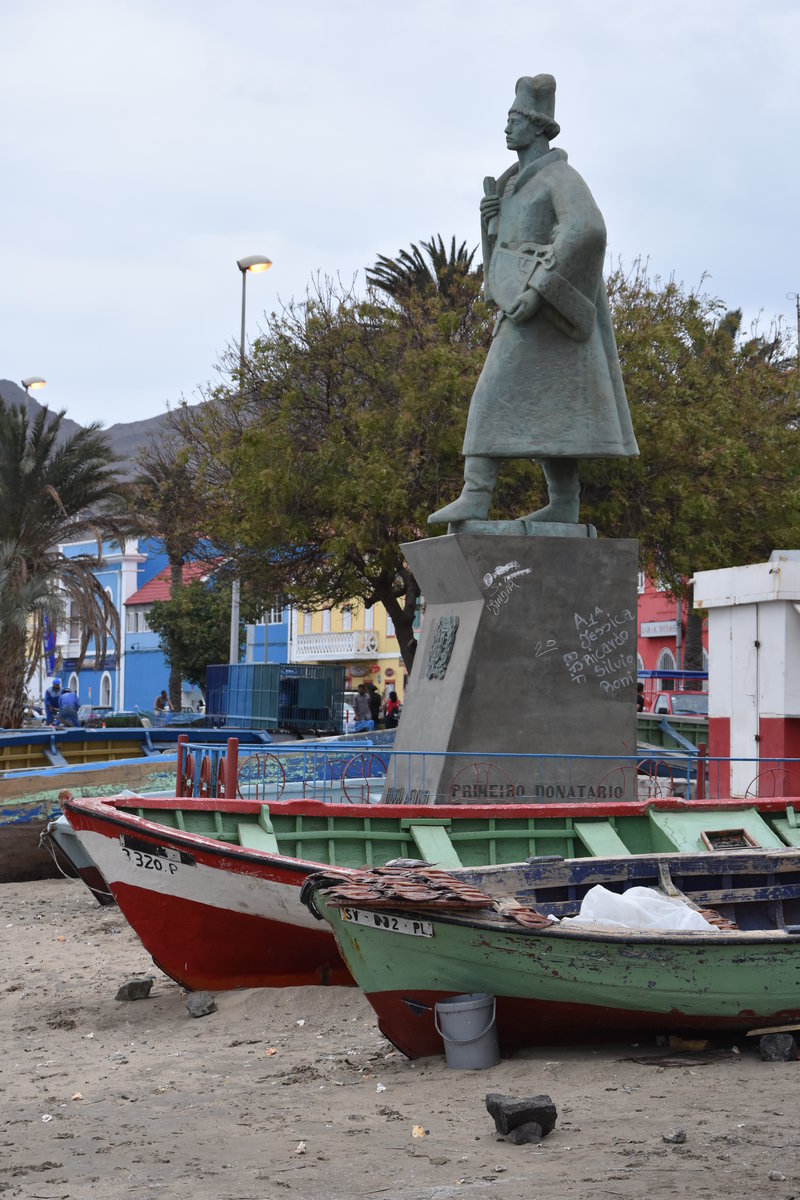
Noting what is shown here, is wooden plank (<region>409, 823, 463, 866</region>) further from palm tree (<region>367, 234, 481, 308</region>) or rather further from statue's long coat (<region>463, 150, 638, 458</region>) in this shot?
palm tree (<region>367, 234, 481, 308</region>)

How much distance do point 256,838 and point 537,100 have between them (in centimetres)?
650

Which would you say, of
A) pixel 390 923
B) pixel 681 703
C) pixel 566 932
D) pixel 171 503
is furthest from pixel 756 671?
pixel 171 503

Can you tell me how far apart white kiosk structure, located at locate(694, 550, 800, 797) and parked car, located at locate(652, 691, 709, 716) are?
11190 millimetres

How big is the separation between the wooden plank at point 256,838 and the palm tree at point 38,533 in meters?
18.5

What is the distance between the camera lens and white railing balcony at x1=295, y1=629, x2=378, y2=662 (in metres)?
58.2

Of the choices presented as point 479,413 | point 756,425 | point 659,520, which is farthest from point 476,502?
point 756,425

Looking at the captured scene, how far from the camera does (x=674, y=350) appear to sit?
26.3 m

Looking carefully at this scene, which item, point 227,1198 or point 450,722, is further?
point 450,722

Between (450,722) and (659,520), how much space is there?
589 inches

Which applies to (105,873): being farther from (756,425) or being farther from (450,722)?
(756,425)

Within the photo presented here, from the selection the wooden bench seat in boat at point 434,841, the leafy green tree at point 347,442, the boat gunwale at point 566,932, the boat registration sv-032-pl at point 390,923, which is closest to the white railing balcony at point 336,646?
the leafy green tree at point 347,442

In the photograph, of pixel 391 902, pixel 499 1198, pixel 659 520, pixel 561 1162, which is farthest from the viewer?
pixel 659 520

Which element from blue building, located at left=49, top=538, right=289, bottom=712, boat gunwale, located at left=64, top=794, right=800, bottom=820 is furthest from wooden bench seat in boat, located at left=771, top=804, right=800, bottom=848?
blue building, located at left=49, top=538, right=289, bottom=712

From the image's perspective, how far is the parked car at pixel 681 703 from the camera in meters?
28.4
